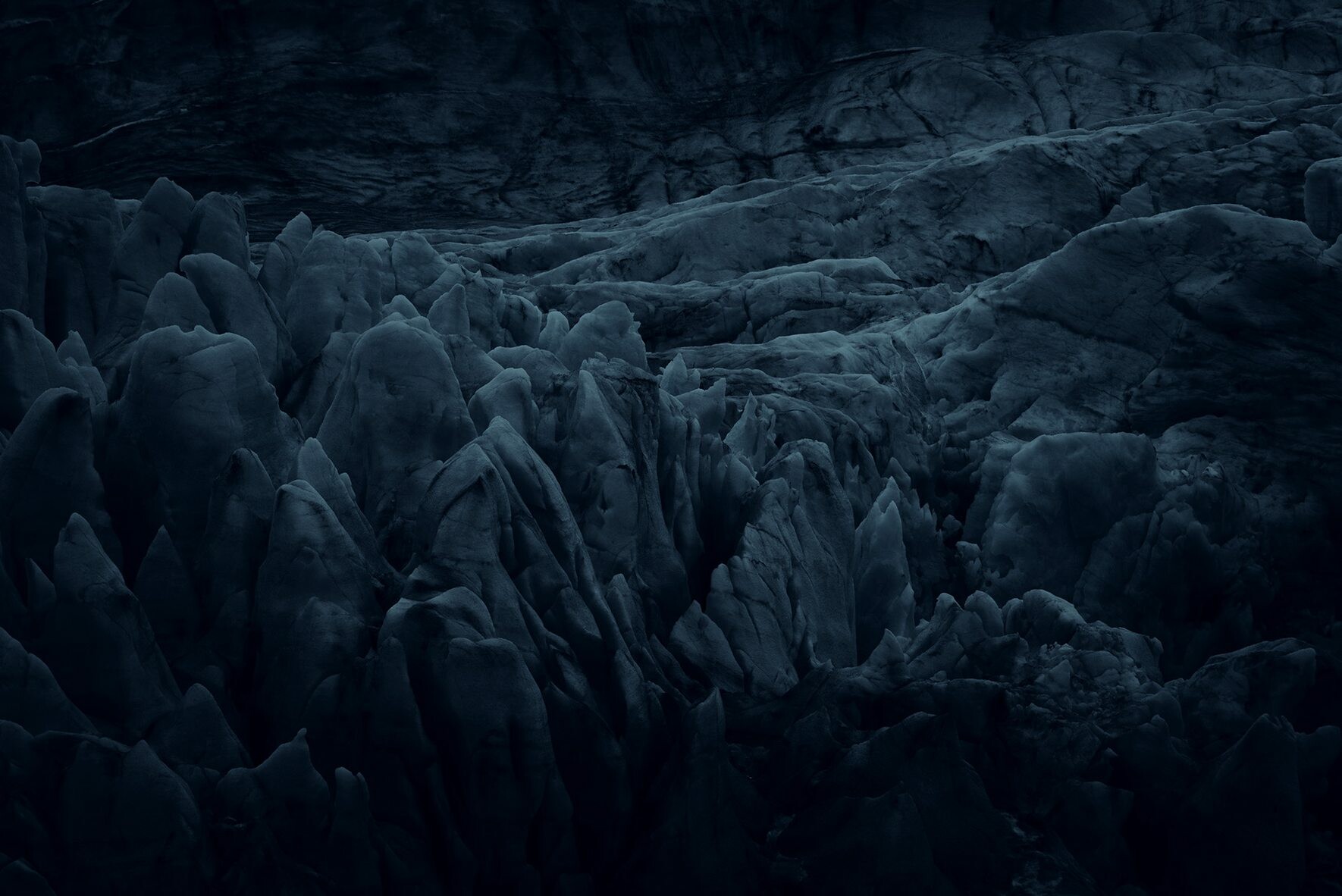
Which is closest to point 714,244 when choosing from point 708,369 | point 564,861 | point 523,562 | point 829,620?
point 708,369

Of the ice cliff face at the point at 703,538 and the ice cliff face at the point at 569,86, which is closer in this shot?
the ice cliff face at the point at 703,538

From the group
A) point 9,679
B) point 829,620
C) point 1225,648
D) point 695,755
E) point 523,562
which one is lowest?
point 1225,648

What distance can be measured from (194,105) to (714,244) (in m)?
12.7

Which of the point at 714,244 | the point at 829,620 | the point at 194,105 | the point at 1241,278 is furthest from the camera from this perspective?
the point at 194,105

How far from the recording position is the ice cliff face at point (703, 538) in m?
7.57

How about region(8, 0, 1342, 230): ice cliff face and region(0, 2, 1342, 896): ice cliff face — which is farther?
region(8, 0, 1342, 230): ice cliff face

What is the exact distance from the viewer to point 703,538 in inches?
446

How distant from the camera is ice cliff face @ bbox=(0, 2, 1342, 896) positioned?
757 centimetres

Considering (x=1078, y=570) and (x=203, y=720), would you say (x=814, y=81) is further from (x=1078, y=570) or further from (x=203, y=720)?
(x=203, y=720)

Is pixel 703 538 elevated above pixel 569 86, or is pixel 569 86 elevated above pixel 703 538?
pixel 569 86

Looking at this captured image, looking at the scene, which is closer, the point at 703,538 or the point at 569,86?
the point at 703,538

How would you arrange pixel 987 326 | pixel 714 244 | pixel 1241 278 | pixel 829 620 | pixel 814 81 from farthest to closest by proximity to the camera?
pixel 814 81
pixel 714 244
pixel 987 326
pixel 1241 278
pixel 829 620

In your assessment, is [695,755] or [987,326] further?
[987,326]

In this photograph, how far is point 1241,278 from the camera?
14.3 m
